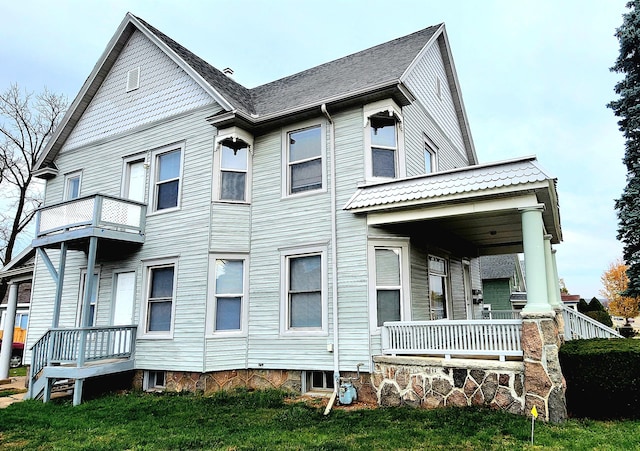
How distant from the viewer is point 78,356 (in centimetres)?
877

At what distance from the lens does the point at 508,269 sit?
76.6ft

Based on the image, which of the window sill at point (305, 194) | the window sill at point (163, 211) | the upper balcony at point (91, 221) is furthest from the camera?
the window sill at point (163, 211)

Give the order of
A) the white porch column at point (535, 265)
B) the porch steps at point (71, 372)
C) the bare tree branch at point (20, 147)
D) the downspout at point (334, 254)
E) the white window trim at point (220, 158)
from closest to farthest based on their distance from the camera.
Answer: the white porch column at point (535, 265) → the downspout at point (334, 254) → the porch steps at point (71, 372) → the white window trim at point (220, 158) → the bare tree branch at point (20, 147)

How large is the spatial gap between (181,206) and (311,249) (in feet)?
11.4

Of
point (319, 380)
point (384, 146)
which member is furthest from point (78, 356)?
point (384, 146)

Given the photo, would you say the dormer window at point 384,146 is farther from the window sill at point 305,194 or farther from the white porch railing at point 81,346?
the white porch railing at point 81,346

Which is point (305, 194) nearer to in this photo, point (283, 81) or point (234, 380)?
point (234, 380)

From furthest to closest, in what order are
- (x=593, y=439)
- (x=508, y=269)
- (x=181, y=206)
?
(x=508, y=269) → (x=181, y=206) → (x=593, y=439)

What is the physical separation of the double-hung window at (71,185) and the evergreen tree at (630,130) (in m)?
17.3

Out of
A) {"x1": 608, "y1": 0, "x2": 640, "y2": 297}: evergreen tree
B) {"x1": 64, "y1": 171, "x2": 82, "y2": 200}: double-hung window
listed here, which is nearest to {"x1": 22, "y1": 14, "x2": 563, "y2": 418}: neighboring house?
{"x1": 64, "y1": 171, "x2": 82, "y2": 200}: double-hung window

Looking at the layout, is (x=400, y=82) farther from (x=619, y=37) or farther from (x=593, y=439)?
(x=619, y=37)

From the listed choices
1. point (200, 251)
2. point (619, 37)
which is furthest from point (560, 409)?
point (619, 37)

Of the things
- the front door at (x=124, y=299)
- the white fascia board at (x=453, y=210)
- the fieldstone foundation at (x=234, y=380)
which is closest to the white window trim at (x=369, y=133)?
the white fascia board at (x=453, y=210)

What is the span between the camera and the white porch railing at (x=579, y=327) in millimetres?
8789
